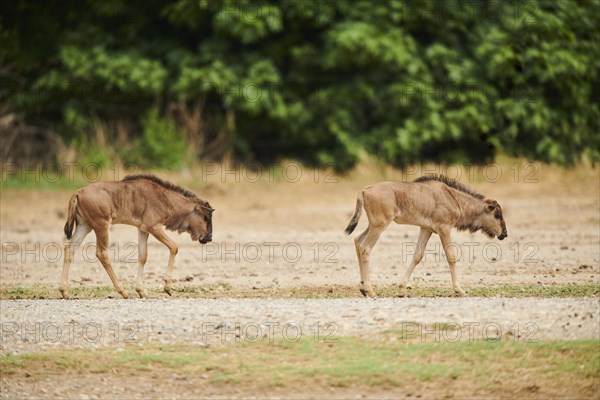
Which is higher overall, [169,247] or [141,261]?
[169,247]

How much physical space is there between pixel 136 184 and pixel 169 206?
22.3 inches

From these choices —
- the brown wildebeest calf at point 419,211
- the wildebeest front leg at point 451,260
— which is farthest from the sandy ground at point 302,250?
the brown wildebeest calf at point 419,211

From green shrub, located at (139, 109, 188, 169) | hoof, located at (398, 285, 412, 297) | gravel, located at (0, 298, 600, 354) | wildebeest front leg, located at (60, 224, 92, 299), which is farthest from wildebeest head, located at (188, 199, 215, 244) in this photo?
green shrub, located at (139, 109, 188, 169)

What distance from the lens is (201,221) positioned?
16.0 meters

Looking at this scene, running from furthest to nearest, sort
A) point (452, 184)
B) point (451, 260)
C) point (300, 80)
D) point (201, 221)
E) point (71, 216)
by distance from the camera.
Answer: point (300, 80)
point (201, 221)
point (452, 184)
point (71, 216)
point (451, 260)

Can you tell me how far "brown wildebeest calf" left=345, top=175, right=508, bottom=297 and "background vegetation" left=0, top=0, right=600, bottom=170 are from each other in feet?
41.2

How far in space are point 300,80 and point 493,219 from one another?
49.1 ft

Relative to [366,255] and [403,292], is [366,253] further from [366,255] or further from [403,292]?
[403,292]

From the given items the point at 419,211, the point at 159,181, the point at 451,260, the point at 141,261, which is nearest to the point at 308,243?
the point at 159,181

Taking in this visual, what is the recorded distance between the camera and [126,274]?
18.2 meters

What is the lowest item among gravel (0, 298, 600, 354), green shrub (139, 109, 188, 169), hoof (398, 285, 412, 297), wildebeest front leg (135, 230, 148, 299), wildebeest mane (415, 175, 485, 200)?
gravel (0, 298, 600, 354)

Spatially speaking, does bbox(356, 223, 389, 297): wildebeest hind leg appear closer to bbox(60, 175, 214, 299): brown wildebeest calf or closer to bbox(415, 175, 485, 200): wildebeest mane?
bbox(415, 175, 485, 200): wildebeest mane

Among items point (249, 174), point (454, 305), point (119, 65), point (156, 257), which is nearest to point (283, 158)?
point (249, 174)

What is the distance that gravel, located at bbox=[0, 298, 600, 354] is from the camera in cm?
1226
